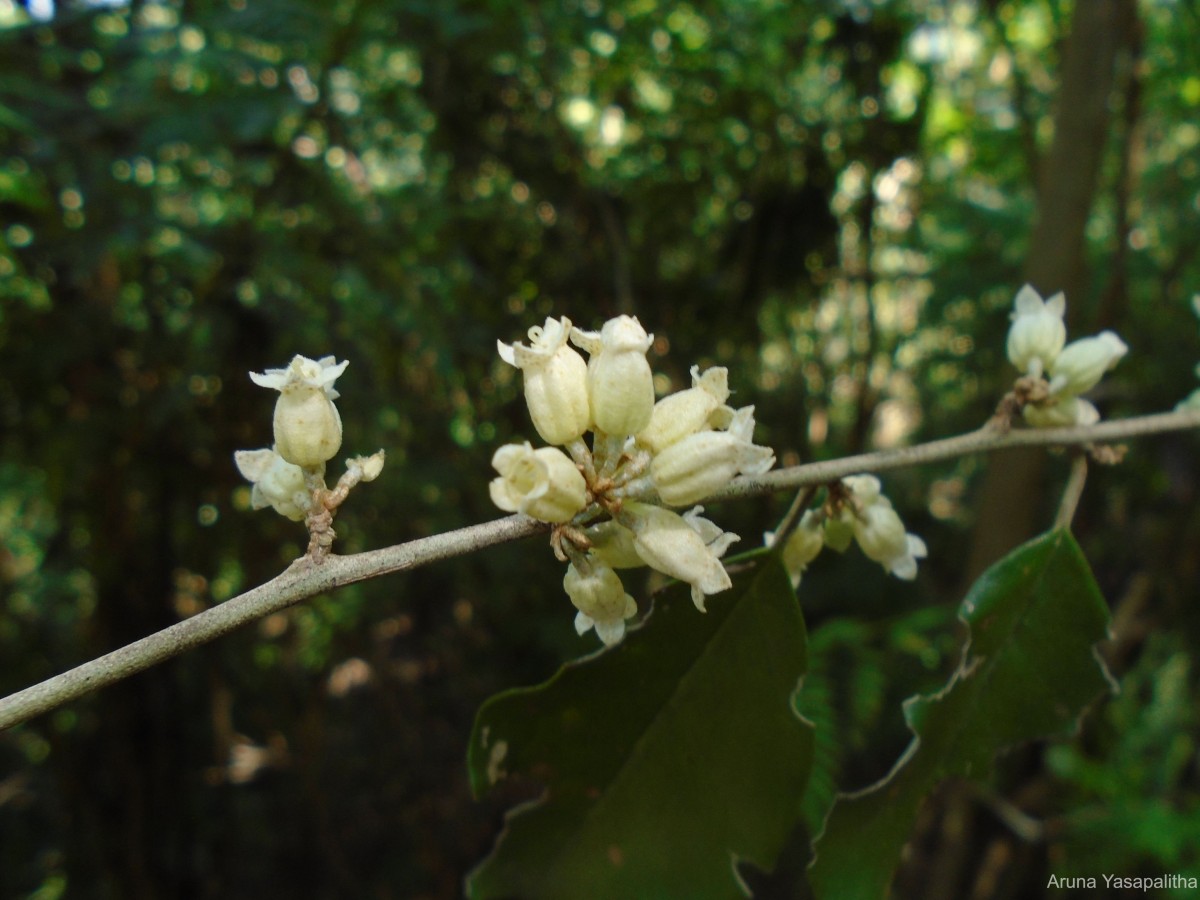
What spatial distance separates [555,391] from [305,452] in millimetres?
203

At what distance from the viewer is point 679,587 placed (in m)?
0.86

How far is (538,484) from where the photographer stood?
619mm

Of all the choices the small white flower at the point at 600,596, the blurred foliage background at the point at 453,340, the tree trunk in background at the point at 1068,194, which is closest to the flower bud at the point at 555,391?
the small white flower at the point at 600,596

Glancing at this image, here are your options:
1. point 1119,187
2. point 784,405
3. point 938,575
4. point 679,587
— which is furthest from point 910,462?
point 938,575

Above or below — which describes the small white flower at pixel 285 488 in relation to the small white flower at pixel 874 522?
above

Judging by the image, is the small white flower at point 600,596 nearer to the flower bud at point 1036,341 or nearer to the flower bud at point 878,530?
the flower bud at point 878,530

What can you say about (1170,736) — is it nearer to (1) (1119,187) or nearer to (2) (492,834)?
(1) (1119,187)

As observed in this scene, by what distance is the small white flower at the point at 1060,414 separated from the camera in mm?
930

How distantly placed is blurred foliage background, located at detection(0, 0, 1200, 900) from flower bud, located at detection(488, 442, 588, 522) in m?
1.39

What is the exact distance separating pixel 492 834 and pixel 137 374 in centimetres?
171

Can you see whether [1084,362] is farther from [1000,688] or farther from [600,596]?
[600,596]

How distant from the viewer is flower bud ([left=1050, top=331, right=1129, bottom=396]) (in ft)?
2.95

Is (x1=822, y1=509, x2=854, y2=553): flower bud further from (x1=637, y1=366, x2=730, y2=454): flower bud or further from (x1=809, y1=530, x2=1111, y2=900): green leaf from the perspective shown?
(x1=637, y1=366, x2=730, y2=454): flower bud

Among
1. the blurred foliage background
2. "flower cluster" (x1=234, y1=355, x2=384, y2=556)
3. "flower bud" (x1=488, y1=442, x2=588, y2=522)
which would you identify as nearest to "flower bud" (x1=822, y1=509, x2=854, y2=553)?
"flower bud" (x1=488, y1=442, x2=588, y2=522)
